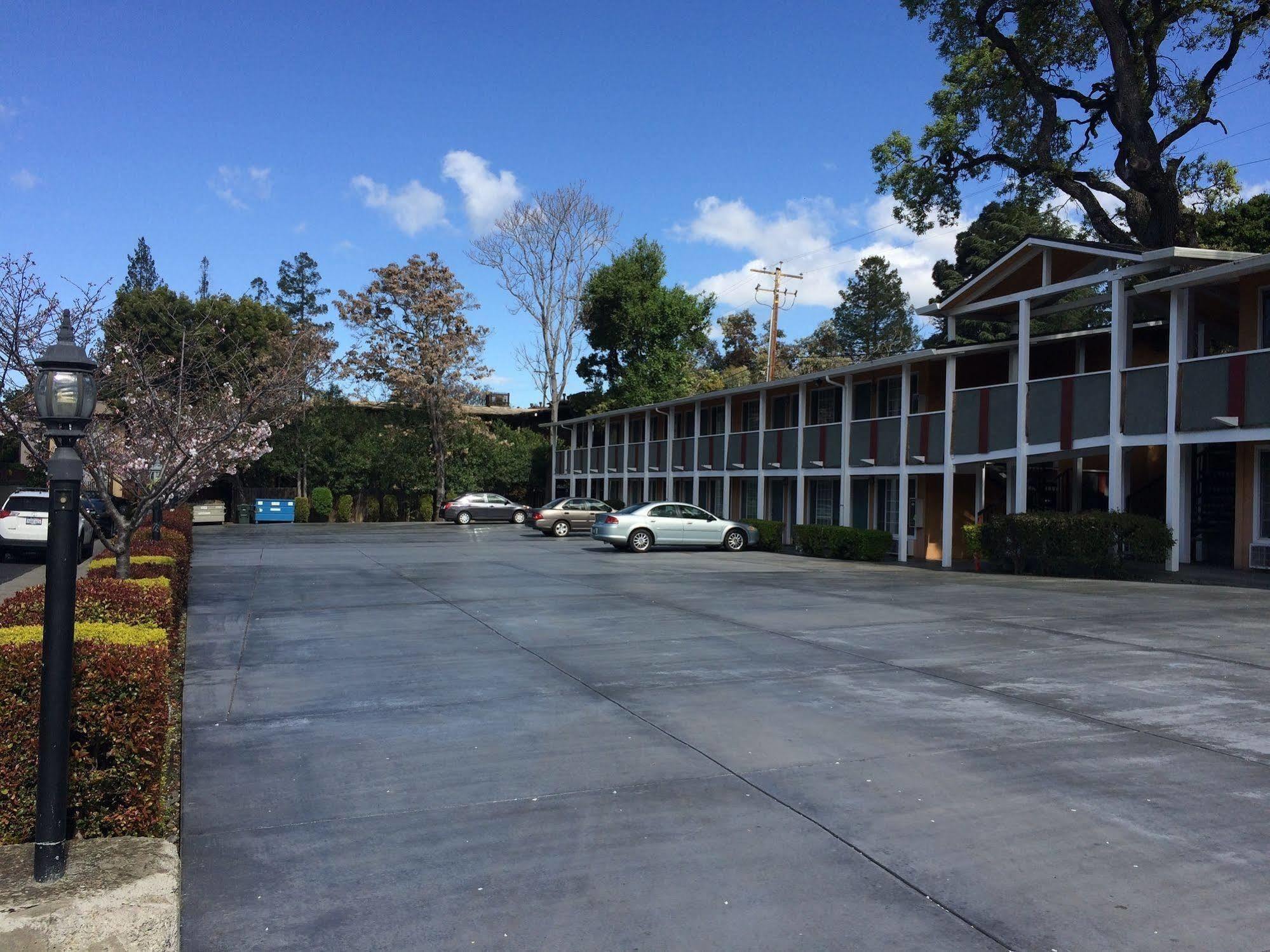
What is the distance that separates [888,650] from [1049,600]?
543 cm

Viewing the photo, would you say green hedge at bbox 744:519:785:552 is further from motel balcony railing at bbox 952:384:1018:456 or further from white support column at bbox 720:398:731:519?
motel balcony railing at bbox 952:384:1018:456

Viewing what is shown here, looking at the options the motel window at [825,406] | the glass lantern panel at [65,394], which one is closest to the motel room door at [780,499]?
the motel window at [825,406]

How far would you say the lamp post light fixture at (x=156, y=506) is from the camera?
12777mm

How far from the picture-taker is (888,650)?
10.4 m

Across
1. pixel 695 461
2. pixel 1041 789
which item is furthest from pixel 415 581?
pixel 695 461

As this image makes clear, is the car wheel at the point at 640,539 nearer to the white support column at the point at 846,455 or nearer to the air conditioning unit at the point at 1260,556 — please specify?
the white support column at the point at 846,455

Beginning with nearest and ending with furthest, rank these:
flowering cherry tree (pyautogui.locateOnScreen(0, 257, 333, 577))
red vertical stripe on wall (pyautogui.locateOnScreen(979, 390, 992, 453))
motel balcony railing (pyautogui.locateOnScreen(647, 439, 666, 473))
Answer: flowering cherry tree (pyautogui.locateOnScreen(0, 257, 333, 577)), red vertical stripe on wall (pyautogui.locateOnScreen(979, 390, 992, 453)), motel balcony railing (pyautogui.locateOnScreen(647, 439, 666, 473))

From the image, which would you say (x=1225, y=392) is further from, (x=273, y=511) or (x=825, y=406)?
(x=273, y=511)

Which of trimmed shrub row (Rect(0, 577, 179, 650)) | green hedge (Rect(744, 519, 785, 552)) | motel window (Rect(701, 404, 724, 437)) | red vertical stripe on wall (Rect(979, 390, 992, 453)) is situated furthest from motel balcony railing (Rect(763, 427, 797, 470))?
trimmed shrub row (Rect(0, 577, 179, 650))

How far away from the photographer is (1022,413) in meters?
21.2

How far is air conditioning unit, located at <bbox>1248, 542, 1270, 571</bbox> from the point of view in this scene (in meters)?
18.1

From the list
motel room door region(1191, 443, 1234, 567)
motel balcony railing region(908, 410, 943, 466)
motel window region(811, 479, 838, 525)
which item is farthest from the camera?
motel window region(811, 479, 838, 525)

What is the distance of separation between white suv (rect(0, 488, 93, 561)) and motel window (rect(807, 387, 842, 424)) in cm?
1984

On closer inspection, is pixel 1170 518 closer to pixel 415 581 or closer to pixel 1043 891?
pixel 415 581
